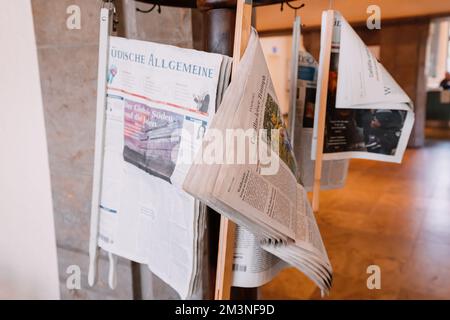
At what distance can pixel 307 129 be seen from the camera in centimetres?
77

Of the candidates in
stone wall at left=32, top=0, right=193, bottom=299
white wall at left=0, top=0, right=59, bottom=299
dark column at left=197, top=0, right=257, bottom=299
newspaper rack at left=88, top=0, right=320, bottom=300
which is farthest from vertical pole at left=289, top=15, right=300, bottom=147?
white wall at left=0, top=0, right=59, bottom=299

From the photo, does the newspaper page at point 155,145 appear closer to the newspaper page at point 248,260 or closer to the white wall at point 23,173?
the newspaper page at point 248,260

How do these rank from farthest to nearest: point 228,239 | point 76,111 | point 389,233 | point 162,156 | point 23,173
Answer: point 389,233
point 23,173
point 76,111
point 162,156
point 228,239

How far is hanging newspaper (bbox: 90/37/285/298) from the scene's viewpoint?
0.60 metres

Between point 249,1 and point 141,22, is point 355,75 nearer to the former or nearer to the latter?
point 249,1

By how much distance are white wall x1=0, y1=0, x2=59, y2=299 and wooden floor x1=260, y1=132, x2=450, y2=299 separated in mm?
903

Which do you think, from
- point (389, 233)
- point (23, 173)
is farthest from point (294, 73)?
point (389, 233)

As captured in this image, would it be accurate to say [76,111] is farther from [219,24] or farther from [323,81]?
[323,81]

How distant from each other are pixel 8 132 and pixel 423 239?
6.56 feet

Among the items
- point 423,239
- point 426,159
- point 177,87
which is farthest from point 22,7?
point 426,159

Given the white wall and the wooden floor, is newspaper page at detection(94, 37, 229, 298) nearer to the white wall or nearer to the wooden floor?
the white wall

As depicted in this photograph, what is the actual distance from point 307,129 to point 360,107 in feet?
0.42

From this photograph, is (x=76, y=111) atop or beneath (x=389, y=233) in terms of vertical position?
atop

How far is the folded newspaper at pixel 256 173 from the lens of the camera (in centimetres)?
42
